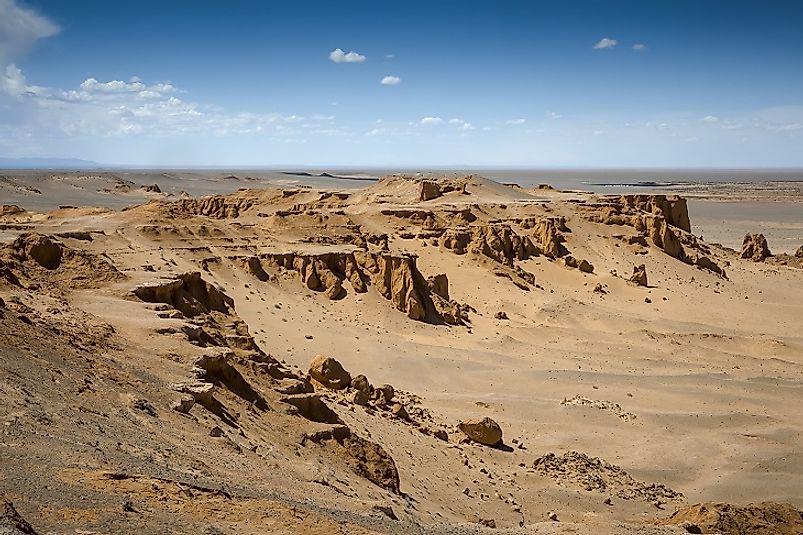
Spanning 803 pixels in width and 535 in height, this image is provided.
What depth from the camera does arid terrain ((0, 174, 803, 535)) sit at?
648 centimetres

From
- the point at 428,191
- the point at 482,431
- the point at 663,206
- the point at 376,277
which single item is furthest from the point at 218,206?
the point at 482,431

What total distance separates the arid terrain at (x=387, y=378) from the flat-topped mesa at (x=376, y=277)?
7cm

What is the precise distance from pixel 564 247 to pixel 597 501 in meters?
20.8

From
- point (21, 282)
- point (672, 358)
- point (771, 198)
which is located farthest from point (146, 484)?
point (771, 198)

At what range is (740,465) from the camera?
12.9 metres

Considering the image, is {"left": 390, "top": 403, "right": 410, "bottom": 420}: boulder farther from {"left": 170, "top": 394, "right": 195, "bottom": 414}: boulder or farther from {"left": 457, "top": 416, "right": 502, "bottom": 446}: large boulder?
{"left": 170, "top": 394, "right": 195, "bottom": 414}: boulder

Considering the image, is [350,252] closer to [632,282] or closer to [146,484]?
[632,282]

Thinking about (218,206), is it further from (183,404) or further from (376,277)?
(183,404)

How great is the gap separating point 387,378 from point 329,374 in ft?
10.3

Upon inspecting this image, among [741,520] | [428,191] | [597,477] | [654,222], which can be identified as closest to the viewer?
[741,520]

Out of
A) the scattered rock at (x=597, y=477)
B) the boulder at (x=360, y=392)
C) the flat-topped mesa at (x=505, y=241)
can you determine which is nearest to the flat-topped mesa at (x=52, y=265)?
the boulder at (x=360, y=392)

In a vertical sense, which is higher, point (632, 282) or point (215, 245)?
point (215, 245)

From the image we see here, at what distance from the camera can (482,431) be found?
12375mm

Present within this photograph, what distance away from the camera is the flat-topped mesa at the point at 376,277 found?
68.4ft
